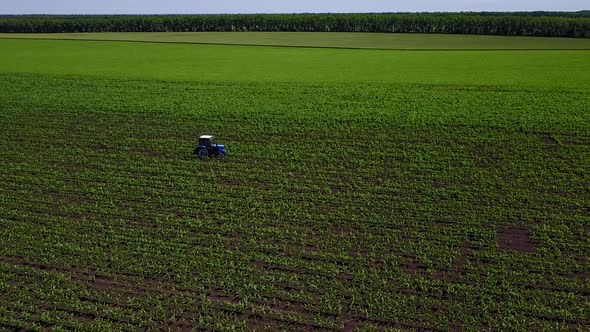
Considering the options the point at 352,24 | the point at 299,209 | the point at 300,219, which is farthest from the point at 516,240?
the point at 352,24

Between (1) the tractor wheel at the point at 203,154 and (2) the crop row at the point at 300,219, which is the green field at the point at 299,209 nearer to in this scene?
(2) the crop row at the point at 300,219

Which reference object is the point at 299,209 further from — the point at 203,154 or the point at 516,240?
the point at 516,240

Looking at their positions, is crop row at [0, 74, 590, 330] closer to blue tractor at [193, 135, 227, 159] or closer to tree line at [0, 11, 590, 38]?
blue tractor at [193, 135, 227, 159]

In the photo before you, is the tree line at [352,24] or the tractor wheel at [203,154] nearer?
the tractor wheel at [203,154]

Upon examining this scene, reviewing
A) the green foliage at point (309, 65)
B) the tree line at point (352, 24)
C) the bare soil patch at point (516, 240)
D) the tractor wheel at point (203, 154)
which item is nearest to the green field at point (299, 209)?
the bare soil patch at point (516, 240)

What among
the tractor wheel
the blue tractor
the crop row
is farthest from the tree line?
Result: the tractor wheel

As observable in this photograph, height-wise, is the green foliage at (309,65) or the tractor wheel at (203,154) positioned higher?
the green foliage at (309,65)

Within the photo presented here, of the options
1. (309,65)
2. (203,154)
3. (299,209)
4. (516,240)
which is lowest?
(516,240)
